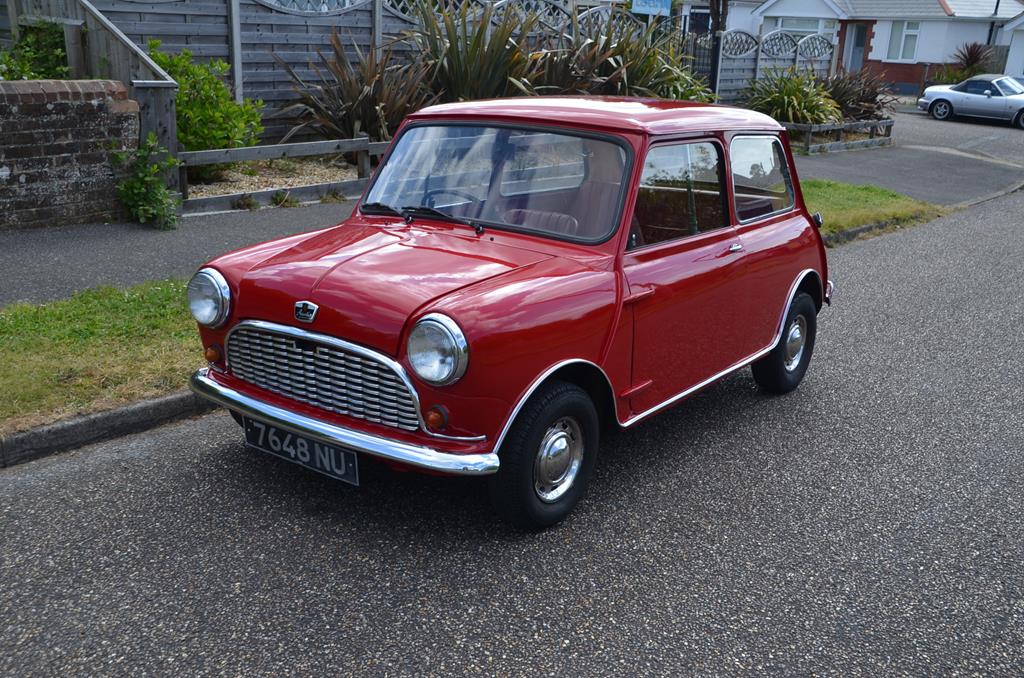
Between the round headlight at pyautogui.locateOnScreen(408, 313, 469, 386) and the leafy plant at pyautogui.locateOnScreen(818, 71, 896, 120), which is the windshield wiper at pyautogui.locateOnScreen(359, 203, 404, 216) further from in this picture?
the leafy plant at pyautogui.locateOnScreen(818, 71, 896, 120)

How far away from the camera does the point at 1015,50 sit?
41219mm

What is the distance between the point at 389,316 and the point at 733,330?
2115 millimetres

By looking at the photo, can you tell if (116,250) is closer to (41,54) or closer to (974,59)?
(41,54)

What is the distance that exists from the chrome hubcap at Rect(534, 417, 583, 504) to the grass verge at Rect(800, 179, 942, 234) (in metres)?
7.49

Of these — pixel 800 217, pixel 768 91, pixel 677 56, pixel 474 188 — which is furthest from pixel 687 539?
pixel 768 91

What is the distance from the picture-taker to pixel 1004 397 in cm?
573

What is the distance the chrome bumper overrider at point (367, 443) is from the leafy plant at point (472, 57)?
8.37m

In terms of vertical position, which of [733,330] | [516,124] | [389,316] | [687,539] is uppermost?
[516,124]

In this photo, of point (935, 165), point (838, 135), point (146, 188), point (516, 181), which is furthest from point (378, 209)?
point (838, 135)

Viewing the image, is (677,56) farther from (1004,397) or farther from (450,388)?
(450,388)

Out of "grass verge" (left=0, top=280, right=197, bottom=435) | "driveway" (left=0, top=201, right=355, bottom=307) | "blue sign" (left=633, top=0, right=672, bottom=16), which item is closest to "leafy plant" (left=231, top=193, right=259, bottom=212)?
"driveway" (left=0, top=201, right=355, bottom=307)

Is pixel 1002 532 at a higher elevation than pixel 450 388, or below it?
below

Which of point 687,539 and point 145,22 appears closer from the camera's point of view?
point 687,539

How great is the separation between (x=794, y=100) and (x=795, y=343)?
43.8ft
